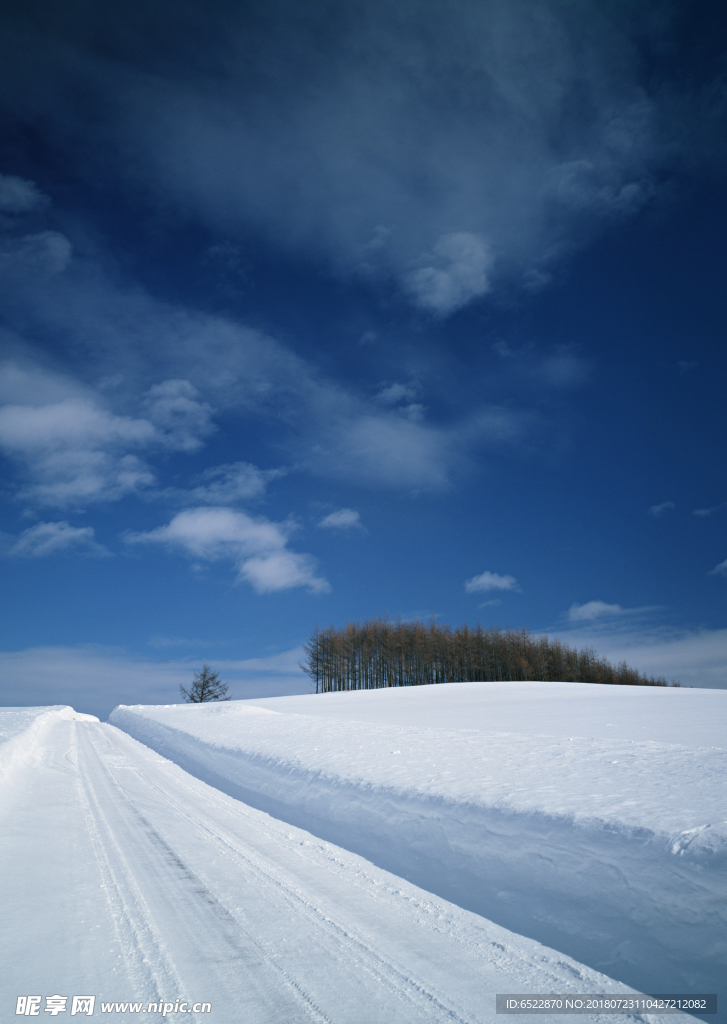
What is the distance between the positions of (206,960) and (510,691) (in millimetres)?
28301

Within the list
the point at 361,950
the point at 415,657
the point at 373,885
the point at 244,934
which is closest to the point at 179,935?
the point at 244,934

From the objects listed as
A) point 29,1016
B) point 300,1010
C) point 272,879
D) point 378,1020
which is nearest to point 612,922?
point 378,1020

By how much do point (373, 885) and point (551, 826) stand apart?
154 centimetres

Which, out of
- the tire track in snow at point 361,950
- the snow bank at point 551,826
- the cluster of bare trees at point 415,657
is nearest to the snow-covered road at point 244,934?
the tire track in snow at point 361,950

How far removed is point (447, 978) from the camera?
2846 millimetres

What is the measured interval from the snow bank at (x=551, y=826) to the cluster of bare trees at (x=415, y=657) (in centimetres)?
4918

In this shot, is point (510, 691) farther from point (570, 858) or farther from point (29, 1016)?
point (29, 1016)

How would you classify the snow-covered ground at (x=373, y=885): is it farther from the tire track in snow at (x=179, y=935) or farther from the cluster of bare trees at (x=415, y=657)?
the cluster of bare trees at (x=415, y=657)

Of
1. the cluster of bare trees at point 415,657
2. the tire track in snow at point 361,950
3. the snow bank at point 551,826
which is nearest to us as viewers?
the tire track in snow at point 361,950

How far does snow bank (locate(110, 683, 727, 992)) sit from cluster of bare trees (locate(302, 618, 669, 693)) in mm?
49185

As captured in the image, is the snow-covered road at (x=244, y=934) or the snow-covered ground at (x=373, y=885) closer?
the snow-covered road at (x=244, y=934)

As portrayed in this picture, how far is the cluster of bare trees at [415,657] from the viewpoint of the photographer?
58.6m

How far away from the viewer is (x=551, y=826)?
14.5ft

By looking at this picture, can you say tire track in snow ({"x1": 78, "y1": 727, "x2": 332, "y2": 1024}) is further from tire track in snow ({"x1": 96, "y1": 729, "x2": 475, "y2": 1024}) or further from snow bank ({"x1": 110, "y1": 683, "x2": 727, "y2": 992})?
snow bank ({"x1": 110, "y1": 683, "x2": 727, "y2": 992})
